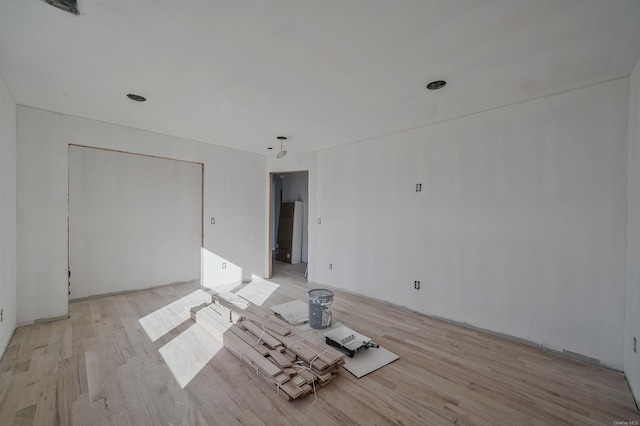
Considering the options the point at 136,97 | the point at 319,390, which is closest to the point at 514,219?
the point at 319,390

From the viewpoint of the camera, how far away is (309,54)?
211cm

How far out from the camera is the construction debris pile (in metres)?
2.19

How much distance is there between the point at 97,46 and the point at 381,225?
3.84m

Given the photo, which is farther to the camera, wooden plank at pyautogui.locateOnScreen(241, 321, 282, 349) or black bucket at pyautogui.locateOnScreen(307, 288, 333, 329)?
black bucket at pyautogui.locateOnScreen(307, 288, 333, 329)

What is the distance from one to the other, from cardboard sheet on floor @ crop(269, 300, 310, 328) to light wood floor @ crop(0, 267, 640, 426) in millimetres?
980

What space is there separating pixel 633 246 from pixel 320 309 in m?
2.99

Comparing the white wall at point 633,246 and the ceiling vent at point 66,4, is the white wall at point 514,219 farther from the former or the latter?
the ceiling vent at point 66,4

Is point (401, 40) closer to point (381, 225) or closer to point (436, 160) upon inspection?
point (436, 160)

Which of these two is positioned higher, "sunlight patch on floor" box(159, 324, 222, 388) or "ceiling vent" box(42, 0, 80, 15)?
"ceiling vent" box(42, 0, 80, 15)

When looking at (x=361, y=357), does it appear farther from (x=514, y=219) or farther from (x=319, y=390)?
(x=514, y=219)

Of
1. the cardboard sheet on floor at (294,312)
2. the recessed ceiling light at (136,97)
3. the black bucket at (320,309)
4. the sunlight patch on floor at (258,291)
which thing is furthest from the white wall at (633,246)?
the recessed ceiling light at (136,97)

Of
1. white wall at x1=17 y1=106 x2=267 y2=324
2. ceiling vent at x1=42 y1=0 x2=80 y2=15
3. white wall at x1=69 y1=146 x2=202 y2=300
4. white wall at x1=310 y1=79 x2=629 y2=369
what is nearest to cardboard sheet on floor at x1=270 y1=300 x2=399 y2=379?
white wall at x1=310 y1=79 x2=629 y2=369

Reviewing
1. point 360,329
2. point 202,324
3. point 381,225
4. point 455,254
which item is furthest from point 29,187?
point 455,254

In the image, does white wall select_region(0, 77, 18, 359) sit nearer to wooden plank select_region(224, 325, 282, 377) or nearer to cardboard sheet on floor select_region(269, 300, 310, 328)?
wooden plank select_region(224, 325, 282, 377)
